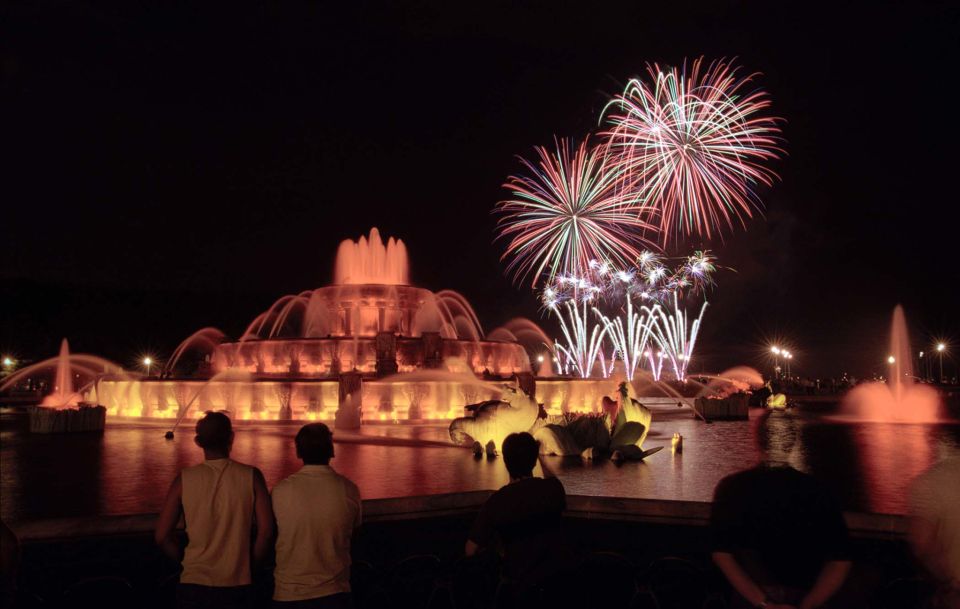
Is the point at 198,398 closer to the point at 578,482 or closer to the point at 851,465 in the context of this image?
the point at 578,482

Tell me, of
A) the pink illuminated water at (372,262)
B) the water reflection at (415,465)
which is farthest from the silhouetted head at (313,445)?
the pink illuminated water at (372,262)

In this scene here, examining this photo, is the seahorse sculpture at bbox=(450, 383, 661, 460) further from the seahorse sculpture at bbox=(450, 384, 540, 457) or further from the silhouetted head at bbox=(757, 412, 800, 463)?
the silhouetted head at bbox=(757, 412, 800, 463)

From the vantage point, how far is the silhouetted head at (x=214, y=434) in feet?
12.4

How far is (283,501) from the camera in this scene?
381cm

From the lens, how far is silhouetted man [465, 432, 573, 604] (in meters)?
3.58

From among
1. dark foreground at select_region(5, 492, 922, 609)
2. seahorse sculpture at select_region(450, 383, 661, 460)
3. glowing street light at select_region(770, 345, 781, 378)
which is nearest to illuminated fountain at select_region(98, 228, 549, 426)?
seahorse sculpture at select_region(450, 383, 661, 460)

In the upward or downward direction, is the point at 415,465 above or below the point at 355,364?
below

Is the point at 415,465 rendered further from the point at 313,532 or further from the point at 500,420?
the point at 313,532

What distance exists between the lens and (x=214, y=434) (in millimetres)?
3785

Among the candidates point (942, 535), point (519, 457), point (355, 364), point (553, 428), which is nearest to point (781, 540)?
point (942, 535)

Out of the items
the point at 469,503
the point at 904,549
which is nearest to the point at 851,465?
the point at 904,549

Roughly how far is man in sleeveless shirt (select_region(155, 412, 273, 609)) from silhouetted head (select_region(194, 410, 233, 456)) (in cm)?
6

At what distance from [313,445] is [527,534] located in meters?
1.09

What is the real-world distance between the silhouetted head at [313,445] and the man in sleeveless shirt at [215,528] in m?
0.25
